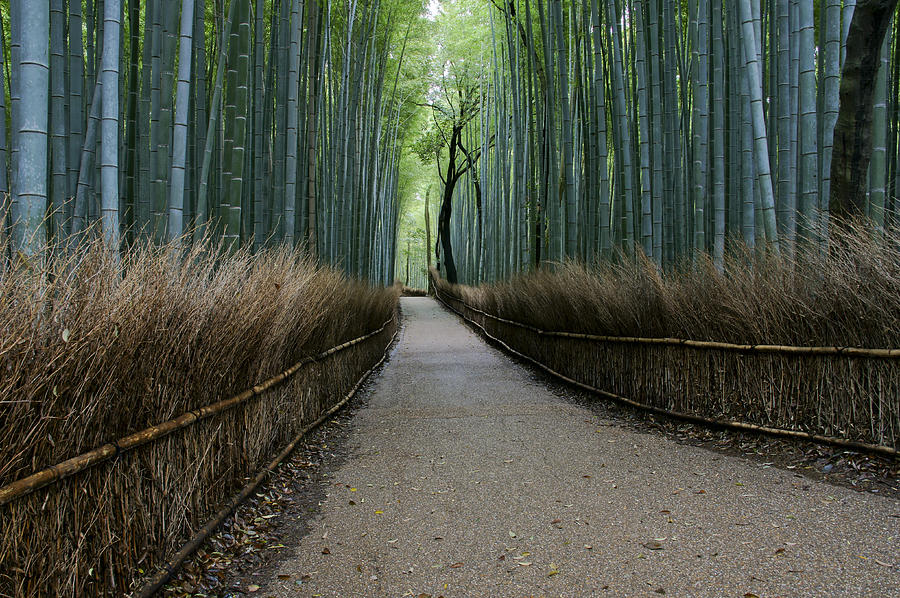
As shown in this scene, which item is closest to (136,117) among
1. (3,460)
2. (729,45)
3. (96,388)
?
(96,388)

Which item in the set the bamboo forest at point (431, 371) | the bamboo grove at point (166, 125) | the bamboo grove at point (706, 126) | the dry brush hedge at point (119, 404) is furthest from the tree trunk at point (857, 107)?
the bamboo grove at point (166, 125)

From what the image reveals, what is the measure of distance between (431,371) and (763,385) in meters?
3.84

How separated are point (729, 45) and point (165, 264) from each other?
475 cm

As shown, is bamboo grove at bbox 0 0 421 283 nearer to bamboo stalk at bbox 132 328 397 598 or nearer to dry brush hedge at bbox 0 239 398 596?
dry brush hedge at bbox 0 239 398 596

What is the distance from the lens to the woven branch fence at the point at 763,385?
8.71 ft

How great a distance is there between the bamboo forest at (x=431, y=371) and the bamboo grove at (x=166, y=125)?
2 cm

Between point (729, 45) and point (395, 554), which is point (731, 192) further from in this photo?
point (395, 554)

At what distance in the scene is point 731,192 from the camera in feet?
17.2

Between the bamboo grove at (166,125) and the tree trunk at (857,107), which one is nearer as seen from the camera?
the bamboo grove at (166,125)

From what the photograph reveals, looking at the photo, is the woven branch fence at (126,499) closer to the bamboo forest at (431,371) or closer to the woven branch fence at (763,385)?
the bamboo forest at (431,371)

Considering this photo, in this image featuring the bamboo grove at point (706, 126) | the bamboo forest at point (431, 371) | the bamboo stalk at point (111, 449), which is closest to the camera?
the bamboo stalk at point (111, 449)

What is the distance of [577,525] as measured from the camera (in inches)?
87.7

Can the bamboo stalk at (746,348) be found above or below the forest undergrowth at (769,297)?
below

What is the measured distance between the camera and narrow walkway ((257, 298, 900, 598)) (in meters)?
1.79
